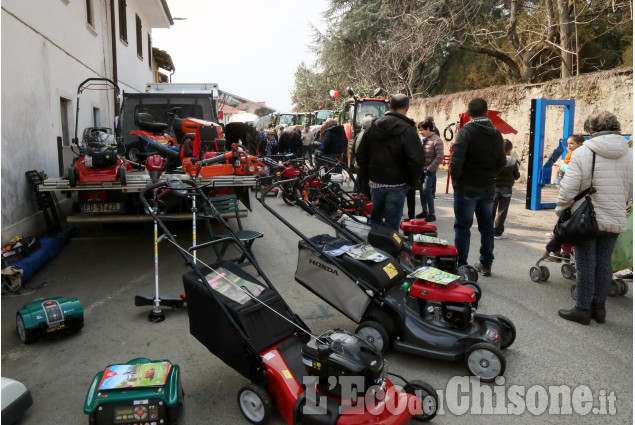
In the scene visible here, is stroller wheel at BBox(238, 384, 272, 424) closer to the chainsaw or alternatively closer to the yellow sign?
the yellow sign

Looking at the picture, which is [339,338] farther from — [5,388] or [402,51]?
[402,51]

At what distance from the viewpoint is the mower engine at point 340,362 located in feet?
8.41

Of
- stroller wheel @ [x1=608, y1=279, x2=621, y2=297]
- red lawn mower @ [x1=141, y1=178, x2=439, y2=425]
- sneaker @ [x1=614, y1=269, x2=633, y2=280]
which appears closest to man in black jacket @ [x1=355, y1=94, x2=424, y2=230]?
red lawn mower @ [x1=141, y1=178, x2=439, y2=425]

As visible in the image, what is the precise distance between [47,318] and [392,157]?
3.53 meters

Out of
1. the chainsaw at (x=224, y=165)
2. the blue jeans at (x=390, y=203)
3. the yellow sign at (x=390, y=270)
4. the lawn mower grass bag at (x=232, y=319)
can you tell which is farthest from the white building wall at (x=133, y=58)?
the yellow sign at (x=390, y=270)

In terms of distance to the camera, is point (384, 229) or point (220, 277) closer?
point (220, 277)

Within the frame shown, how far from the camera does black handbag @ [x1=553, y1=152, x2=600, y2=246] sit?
4035mm

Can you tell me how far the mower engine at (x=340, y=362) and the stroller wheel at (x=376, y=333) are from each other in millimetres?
829

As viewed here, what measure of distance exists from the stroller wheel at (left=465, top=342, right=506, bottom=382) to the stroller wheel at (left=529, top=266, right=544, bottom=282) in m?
2.47

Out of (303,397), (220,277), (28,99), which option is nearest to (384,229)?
(220,277)

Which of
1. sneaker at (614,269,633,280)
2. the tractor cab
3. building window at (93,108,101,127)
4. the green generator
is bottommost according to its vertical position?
the green generator

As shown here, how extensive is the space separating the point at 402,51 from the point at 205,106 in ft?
61.4

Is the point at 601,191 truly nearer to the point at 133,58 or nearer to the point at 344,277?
the point at 344,277

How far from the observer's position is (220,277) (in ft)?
10.8
